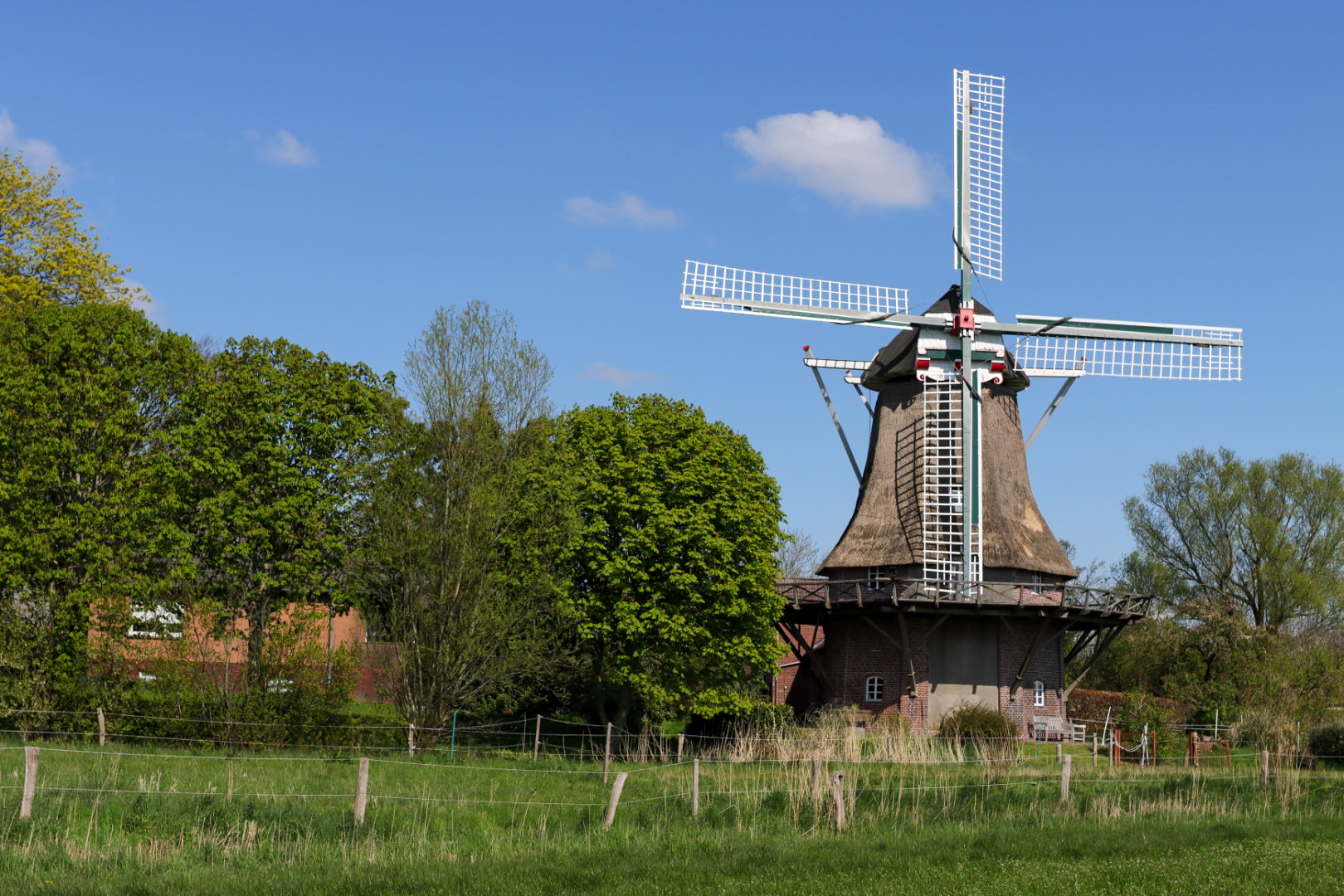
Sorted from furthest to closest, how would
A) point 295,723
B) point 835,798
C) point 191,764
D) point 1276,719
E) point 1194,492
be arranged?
point 1194,492
point 1276,719
point 295,723
point 191,764
point 835,798

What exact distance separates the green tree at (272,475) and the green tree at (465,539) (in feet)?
3.50

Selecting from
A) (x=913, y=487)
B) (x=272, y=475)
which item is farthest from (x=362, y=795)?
(x=913, y=487)

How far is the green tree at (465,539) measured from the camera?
27.0 m

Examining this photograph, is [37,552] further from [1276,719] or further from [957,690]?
[1276,719]

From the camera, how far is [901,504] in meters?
35.2

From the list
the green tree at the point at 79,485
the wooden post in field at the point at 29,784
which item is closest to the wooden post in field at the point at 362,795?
the wooden post in field at the point at 29,784

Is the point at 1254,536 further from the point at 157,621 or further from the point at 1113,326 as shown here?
the point at 157,621

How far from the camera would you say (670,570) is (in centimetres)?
3069

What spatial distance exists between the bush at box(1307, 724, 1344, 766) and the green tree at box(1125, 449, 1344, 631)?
18.1 m

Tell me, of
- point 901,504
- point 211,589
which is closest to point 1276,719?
point 901,504

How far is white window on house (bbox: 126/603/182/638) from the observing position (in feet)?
84.2

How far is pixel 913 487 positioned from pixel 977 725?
6.77 m

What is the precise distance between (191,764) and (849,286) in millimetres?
21343

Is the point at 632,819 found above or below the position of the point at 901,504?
below
